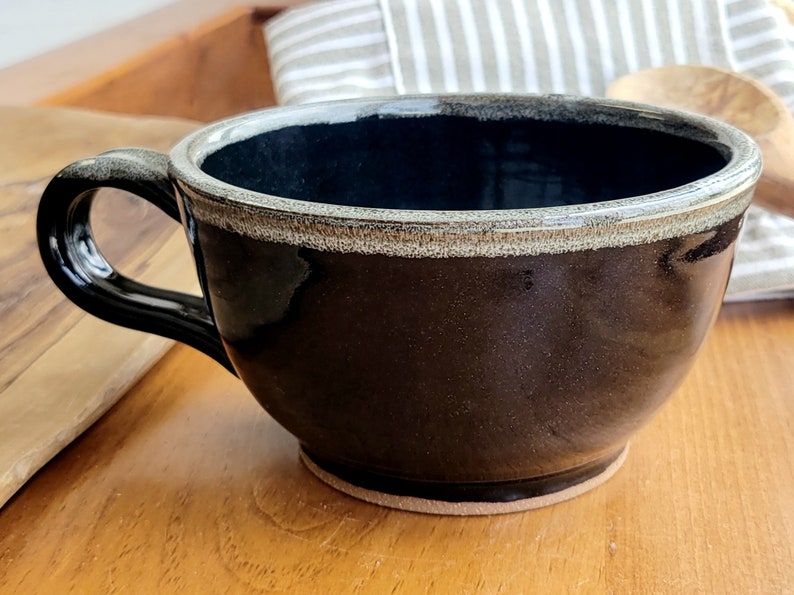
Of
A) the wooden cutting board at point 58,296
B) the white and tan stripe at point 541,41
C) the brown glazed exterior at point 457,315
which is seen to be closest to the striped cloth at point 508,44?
the white and tan stripe at point 541,41

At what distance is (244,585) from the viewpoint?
25cm

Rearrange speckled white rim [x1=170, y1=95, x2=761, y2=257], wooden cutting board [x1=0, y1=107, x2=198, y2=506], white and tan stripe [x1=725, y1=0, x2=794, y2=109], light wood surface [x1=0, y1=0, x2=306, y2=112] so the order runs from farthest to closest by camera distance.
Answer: light wood surface [x1=0, y1=0, x2=306, y2=112] → white and tan stripe [x1=725, y1=0, x2=794, y2=109] → wooden cutting board [x1=0, y1=107, x2=198, y2=506] → speckled white rim [x1=170, y1=95, x2=761, y2=257]

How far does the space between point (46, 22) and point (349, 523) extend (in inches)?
28.4

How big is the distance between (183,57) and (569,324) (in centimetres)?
76

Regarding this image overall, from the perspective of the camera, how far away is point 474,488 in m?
0.27

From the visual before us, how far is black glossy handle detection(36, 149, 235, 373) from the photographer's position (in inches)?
11.3

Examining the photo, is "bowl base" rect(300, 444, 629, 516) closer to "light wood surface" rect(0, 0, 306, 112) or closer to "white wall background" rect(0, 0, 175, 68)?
"light wood surface" rect(0, 0, 306, 112)

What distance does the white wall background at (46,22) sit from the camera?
2.50 feet

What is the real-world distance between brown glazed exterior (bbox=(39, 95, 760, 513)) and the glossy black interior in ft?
0.07

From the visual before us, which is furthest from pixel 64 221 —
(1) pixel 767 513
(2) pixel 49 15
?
(2) pixel 49 15

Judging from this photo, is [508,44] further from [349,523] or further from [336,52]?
[349,523]

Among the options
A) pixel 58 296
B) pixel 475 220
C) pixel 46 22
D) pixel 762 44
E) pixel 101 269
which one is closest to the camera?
pixel 475 220

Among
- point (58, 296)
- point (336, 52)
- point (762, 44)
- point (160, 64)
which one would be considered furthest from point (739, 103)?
point (160, 64)

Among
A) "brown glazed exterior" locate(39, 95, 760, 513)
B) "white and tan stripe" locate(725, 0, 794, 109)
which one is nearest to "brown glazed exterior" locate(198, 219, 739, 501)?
"brown glazed exterior" locate(39, 95, 760, 513)
